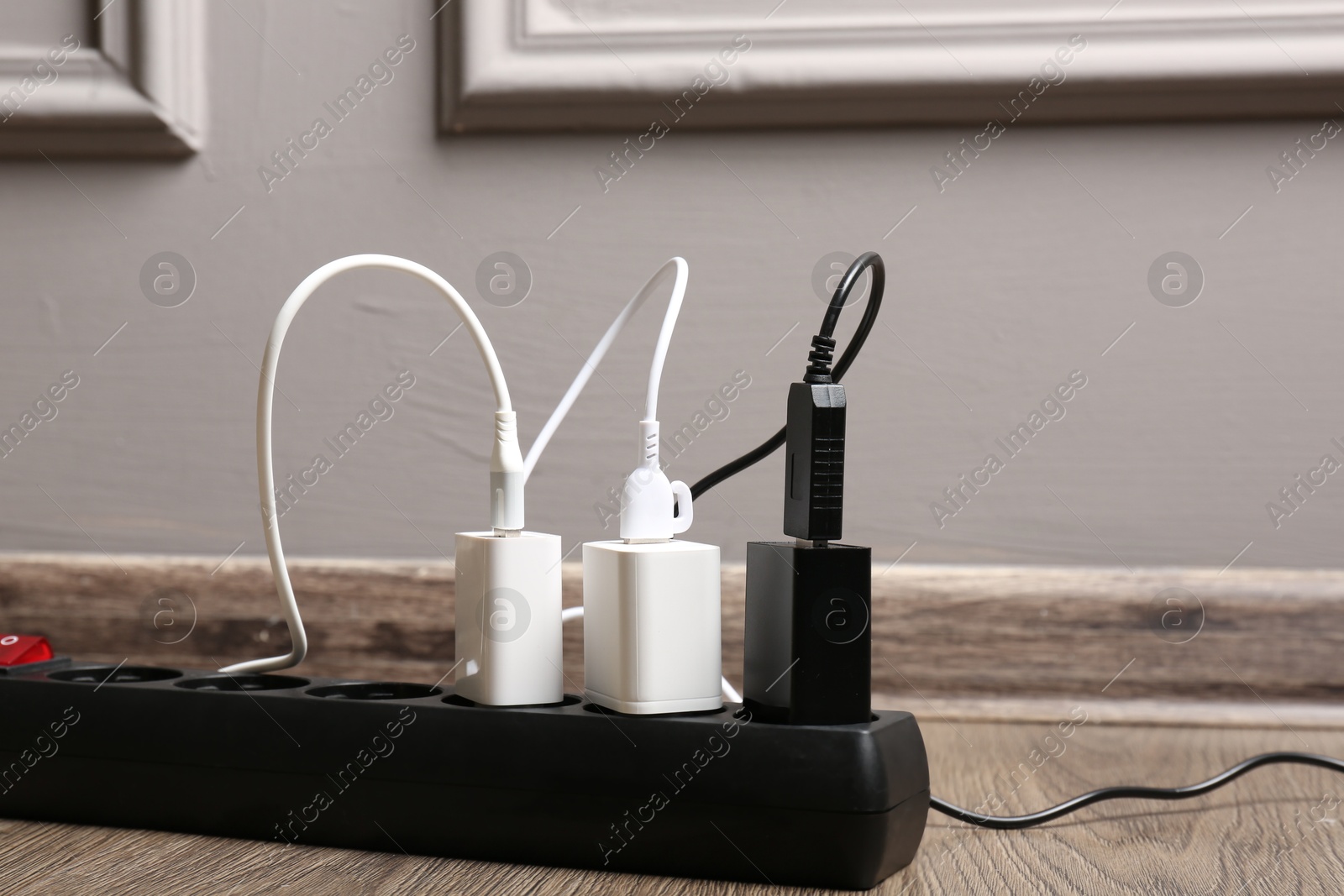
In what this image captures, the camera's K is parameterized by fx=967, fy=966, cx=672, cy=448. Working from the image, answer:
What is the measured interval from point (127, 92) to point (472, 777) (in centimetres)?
64

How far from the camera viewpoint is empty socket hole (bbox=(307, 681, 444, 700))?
1.45 feet

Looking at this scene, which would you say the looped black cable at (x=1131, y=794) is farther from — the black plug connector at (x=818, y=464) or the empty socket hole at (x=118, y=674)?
the empty socket hole at (x=118, y=674)

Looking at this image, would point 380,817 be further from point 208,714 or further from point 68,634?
point 68,634

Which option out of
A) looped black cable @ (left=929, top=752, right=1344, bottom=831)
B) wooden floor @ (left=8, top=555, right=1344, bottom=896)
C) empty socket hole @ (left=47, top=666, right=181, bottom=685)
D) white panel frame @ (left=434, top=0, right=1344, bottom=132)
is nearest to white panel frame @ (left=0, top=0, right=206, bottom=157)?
white panel frame @ (left=434, top=0, right=1344, bottom=132)

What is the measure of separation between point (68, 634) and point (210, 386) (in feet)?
0.69

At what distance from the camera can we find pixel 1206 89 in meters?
0.67

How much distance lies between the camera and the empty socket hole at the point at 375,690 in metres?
0.44

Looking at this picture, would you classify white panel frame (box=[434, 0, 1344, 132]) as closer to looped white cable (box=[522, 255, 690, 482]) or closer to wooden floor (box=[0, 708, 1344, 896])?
looped white cable (box=[522, 255, 690, 482])

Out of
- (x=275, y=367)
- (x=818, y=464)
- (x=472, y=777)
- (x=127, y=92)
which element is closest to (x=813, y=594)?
(x=818, y=464)

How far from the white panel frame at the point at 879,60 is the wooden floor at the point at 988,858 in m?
0.45

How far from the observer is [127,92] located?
2.44ft

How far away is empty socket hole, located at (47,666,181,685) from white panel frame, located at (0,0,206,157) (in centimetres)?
44

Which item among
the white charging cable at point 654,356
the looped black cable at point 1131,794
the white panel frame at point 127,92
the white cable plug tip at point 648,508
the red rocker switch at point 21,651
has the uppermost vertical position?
the white panel frame at point 127,92

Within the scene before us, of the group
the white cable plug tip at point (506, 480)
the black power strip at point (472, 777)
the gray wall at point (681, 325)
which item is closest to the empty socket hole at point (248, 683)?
the black power strip at point (472, 777)
